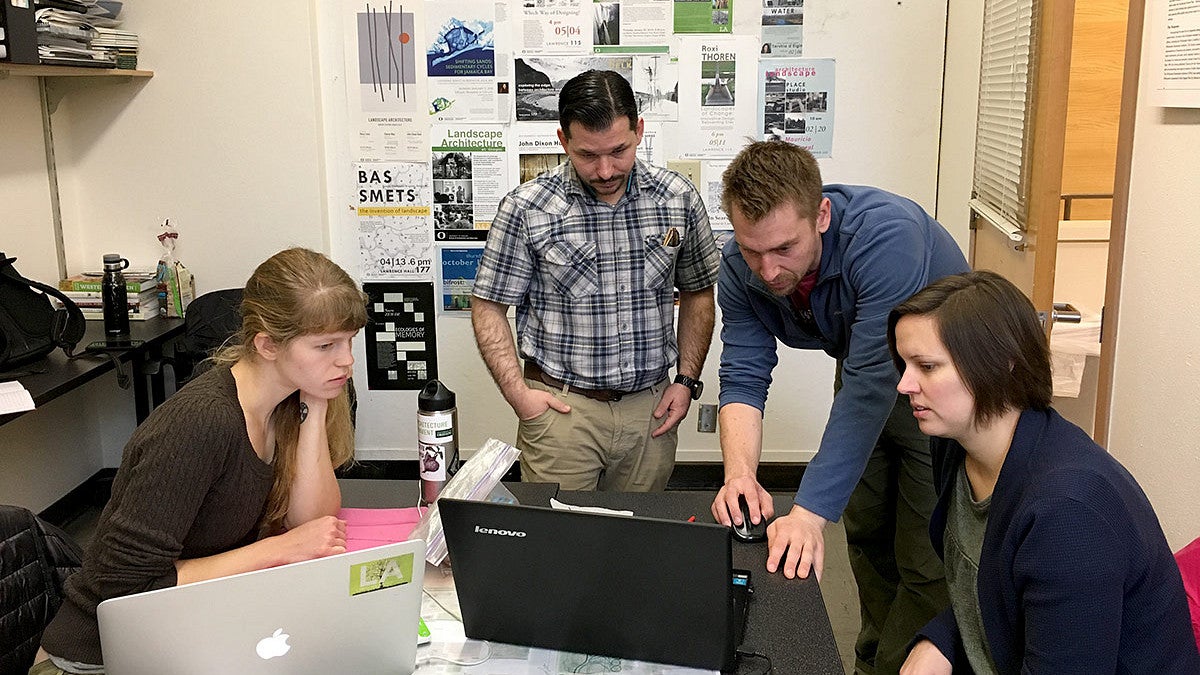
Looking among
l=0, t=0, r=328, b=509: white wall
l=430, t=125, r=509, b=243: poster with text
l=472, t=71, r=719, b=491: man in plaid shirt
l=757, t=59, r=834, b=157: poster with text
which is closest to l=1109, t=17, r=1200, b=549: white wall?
l=472, t=71, r=719, b=491: man in plaid shirt

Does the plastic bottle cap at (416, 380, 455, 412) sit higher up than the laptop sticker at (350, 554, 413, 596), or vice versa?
the plastic bottle cap at (416, 380, 455, 412)

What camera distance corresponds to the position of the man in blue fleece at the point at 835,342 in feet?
6.22

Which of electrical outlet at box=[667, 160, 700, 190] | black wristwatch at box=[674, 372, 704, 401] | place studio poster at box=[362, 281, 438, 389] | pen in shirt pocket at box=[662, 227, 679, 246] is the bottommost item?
place studio poster at box=[362, 281, 438, 389]

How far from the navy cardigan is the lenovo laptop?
1.29 feet

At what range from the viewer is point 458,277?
13.1 feet

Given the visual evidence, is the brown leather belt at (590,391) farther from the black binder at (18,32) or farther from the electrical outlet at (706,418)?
the black binder at (18,32)

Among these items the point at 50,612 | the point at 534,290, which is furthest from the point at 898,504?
the point at 50,612

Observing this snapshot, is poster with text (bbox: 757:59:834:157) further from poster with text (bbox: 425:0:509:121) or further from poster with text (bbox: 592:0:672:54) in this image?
poster with text (bbox: 425:0:509:121)

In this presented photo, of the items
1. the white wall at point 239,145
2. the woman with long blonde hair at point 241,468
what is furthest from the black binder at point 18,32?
the woman with long blonde hair at point 241,468

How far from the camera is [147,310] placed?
380 centimetres

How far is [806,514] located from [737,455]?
0.25m

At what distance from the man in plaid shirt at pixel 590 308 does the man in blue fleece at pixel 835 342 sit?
311 millimetres

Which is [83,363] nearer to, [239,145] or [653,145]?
[239,145]

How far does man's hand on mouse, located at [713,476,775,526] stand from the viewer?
191cm
